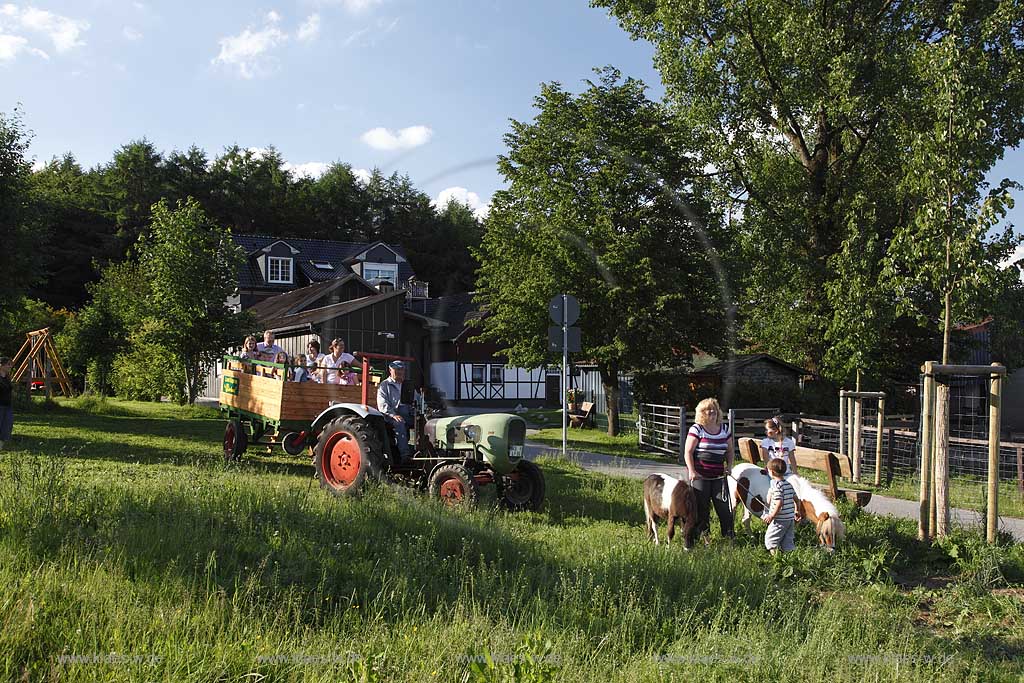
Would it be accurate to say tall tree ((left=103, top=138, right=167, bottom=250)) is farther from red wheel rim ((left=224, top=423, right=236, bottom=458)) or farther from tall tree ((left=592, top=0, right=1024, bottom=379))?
red wheel rim ((left=224, top=423, right=236, bottom=458))

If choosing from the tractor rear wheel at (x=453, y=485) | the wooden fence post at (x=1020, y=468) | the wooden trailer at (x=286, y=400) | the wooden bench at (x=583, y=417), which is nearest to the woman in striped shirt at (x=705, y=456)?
the tractor rear wheel at (x=453, y=485)

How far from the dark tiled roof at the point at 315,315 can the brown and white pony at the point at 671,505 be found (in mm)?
28832

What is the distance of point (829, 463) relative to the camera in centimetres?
1144

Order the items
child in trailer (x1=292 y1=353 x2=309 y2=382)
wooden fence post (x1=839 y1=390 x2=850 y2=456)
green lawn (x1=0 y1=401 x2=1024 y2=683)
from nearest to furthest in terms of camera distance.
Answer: green lawn (x1=0 y1=401 x2=1024 y2=683) → child in trailer (x1=292 y1=353 x2=309 y2=382) → wooden fence post (x1=839 y1=390 x2=850 y2=456)

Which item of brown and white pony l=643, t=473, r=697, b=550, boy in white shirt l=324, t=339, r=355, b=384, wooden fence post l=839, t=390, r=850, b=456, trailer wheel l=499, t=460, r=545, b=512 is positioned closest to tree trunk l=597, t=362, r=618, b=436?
wooden fence post l=839, t=390, r=850, b=456

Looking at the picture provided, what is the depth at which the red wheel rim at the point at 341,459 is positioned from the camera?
9836 mm

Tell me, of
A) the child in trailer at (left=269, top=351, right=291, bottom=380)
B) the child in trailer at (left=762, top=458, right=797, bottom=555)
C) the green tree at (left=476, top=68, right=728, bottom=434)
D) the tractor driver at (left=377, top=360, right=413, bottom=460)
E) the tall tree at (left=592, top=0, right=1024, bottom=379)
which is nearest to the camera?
the child in trailer at (left=762, top=458, right=797, bottom=555)

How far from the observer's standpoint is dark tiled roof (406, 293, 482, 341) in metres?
42.6

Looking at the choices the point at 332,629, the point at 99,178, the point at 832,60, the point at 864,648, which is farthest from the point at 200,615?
the point at 99,178

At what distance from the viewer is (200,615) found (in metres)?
4.78

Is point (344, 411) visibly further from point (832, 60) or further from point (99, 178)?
point (99, 178)

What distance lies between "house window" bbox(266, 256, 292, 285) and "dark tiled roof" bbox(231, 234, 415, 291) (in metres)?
0.41

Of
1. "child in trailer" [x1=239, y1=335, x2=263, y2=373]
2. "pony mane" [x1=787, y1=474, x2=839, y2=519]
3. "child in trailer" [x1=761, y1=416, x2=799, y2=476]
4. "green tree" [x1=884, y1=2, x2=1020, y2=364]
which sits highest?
"green tree" [x1=884, y1=2, x2=1020, y2=364]

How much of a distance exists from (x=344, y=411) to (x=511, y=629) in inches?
241
